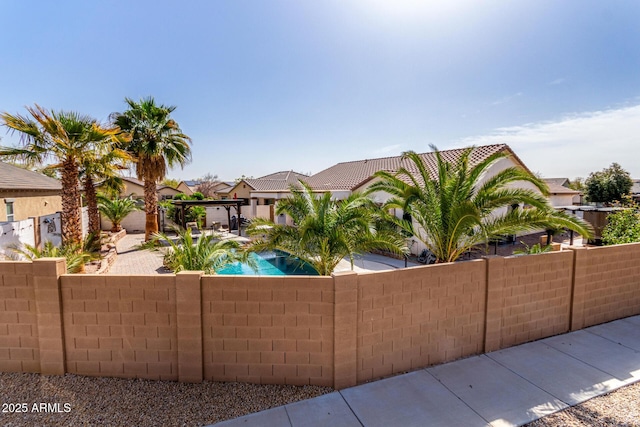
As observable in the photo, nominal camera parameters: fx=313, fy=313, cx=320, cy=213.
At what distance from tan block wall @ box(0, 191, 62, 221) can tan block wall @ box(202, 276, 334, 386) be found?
743 inches

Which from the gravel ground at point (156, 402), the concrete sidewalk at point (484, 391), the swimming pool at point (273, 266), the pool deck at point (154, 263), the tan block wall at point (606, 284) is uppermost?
the tan block wall at point (606, 284)

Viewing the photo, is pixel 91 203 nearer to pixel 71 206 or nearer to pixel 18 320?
pixel 71 206

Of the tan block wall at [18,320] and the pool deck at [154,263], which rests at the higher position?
the tan block wall at [18,320]

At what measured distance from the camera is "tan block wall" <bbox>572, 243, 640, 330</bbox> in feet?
24.0

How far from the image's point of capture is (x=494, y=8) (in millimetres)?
9945

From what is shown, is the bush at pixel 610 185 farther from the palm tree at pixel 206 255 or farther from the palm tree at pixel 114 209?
the palm tree at pixel 114 209

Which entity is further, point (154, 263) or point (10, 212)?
point (10, 212)

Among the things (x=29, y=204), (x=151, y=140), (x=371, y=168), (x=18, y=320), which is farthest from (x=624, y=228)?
(x=29, y=204)

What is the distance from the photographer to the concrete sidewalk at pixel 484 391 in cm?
443

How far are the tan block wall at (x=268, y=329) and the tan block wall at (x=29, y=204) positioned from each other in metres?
18.9

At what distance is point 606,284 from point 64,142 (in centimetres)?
1699

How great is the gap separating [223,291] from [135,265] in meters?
12.8

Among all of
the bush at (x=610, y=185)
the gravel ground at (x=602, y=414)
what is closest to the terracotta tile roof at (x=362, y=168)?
the gravel ground at (x=602, y=414)

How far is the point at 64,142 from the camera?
11.1 m
